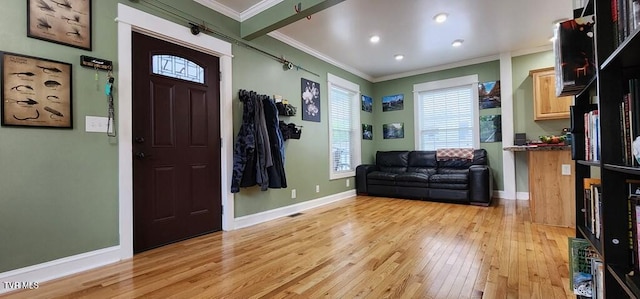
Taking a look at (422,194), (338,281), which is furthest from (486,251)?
(422,194)

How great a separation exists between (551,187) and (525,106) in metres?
2.16

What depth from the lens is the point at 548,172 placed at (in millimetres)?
3178

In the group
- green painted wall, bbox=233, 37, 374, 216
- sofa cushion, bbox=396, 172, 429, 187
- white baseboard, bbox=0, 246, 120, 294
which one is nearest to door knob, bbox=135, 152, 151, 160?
white baseboard, bbox=0, 246, 120, 294

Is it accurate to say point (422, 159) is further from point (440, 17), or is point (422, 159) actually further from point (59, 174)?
point (59, 174)

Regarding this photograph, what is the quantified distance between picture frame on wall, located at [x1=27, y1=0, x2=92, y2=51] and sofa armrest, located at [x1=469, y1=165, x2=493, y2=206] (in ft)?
16.3

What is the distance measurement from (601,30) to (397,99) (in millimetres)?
5078

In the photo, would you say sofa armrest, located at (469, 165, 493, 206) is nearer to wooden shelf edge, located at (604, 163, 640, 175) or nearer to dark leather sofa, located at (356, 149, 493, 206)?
dark leather sofa, located at (356, 149, 493, 206)

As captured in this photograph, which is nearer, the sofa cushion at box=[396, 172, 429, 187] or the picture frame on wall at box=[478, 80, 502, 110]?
the sofa cushion at box=[396, 172, 429, 187]

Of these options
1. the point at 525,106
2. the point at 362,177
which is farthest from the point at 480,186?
the point at 362,177

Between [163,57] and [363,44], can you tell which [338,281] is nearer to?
[163,57]

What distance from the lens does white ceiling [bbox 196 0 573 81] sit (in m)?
3.22

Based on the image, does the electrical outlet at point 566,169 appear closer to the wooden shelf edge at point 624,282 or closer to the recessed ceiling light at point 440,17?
the recessed ceiling light at point 440,17

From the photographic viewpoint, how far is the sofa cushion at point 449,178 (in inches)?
174

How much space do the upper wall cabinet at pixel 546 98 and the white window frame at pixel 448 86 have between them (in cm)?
88
